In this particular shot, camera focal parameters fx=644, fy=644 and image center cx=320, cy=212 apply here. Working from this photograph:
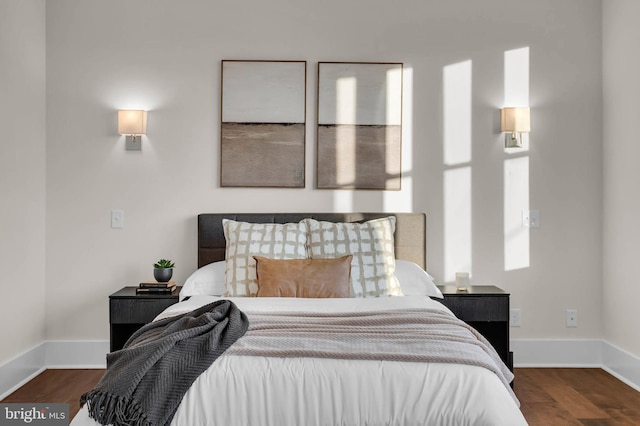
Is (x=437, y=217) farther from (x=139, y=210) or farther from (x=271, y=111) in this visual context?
(x=139, y=210)

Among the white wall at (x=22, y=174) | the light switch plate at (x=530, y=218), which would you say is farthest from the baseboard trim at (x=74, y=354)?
the light switch plate at (x=530, y=218)

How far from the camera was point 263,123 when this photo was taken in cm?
447

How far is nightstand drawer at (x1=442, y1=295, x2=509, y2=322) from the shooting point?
4.04 meters

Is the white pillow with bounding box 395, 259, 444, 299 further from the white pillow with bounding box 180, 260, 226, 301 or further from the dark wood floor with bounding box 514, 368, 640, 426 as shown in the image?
the white pillow with bounding box 180, 260, 226, 301

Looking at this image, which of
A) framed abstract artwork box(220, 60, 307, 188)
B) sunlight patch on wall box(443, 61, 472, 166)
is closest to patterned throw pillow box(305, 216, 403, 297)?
framed abstract artwork box(220, 60, 307, 188)

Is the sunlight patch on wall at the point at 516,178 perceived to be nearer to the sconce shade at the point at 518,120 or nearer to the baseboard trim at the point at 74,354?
the sconce shade at the point at 518,120

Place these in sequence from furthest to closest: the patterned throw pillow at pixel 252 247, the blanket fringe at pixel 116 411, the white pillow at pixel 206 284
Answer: the white pillow at pixel 206 284 → the patterned throw pillow at pixel 252 247 → the blanket fringe at pixel 116 411

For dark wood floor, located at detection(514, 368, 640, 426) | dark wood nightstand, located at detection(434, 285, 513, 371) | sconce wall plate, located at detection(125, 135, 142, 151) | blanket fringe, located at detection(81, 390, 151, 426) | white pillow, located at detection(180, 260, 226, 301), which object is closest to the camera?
blanket fringe, located at detection(81, 390, 151, 426)

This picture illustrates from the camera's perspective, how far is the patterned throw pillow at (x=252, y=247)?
12.6 ft

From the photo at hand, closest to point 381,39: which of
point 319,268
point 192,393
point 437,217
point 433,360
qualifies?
point 437,217

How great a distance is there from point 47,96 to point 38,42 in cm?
36

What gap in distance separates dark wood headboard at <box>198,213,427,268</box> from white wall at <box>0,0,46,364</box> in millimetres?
1092

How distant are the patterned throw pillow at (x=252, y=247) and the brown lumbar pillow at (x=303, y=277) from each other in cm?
13

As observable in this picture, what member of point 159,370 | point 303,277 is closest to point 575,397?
point 303,277
